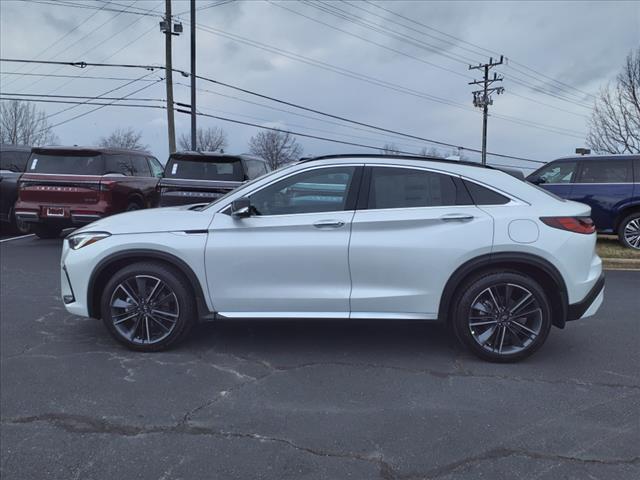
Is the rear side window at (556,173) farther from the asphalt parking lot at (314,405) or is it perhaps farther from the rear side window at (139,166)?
the rear side window at (139,166)

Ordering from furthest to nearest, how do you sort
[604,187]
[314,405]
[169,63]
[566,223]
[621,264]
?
[169,63] → [604,187] → [621,264] → [566,223] → [314,405]

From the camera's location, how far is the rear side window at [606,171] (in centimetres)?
1005

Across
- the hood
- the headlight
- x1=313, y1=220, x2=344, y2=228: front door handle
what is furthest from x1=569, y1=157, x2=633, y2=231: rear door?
the headlight

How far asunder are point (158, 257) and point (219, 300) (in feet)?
2.02

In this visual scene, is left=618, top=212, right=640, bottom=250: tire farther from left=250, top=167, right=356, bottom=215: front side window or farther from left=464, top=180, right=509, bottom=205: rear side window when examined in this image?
left=250, top=167, right=356, bottom=215: front side window

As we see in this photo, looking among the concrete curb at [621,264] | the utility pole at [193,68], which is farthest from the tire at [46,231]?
the utility pole at [193,68]

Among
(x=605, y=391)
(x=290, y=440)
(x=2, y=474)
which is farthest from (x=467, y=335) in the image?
(x=2, y=474)

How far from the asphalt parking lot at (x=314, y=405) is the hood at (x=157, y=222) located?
1.06m

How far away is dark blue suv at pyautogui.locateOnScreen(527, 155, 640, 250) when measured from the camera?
9984 millimetres

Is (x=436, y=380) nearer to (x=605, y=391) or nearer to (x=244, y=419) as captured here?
(x=605, y=391)

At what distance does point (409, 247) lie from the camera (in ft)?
14.0

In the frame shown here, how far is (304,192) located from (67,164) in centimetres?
749

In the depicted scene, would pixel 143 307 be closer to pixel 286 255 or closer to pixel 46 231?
pixel 286 255


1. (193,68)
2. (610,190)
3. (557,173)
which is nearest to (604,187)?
(610,190)
